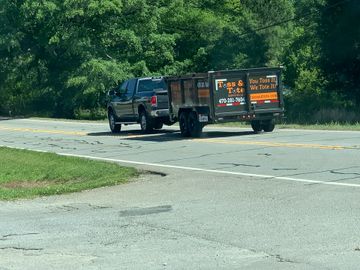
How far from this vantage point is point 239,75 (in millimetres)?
24766

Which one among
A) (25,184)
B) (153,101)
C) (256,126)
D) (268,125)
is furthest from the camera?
(153,101)

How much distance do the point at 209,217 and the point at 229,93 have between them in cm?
1385

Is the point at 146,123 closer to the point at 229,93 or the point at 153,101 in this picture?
the point at 153,101

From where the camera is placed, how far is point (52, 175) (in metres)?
18.6

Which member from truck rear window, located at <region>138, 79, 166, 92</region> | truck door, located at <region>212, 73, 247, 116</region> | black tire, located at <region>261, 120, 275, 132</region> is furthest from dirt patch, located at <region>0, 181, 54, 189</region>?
truck rear window, located at <region>138, 79, 166, 92</region>

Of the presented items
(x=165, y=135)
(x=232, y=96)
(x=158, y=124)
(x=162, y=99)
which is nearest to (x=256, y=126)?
(x=232, y=96)

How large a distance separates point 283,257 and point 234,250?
28.1 inches

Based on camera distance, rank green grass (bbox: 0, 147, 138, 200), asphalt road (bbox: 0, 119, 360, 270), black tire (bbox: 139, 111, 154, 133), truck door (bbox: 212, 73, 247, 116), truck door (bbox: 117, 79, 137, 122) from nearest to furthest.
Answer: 1. asphalt road (bbox: 0, 119, 360, 270)
2. green grass (bbox: 0, 147, 138, 200)
3. truck door (bbox: 212, 73, 247, 116)
4. black tire (bbox: 139, 111, 154, 133)
5. truck door (bbox: 117, 79, 137, 122)

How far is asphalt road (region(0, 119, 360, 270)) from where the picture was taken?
852 cm

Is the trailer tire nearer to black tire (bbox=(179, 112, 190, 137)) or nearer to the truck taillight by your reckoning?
the truck taillight

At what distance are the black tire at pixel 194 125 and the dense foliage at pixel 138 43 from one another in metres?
20.8

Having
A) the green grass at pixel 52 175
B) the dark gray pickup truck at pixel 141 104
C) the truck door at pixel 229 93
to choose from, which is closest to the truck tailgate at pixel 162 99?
the dark gray pickup truck at pixel 141 104

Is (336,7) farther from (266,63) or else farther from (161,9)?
(161,9)

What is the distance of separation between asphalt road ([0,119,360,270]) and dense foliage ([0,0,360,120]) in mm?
28631
